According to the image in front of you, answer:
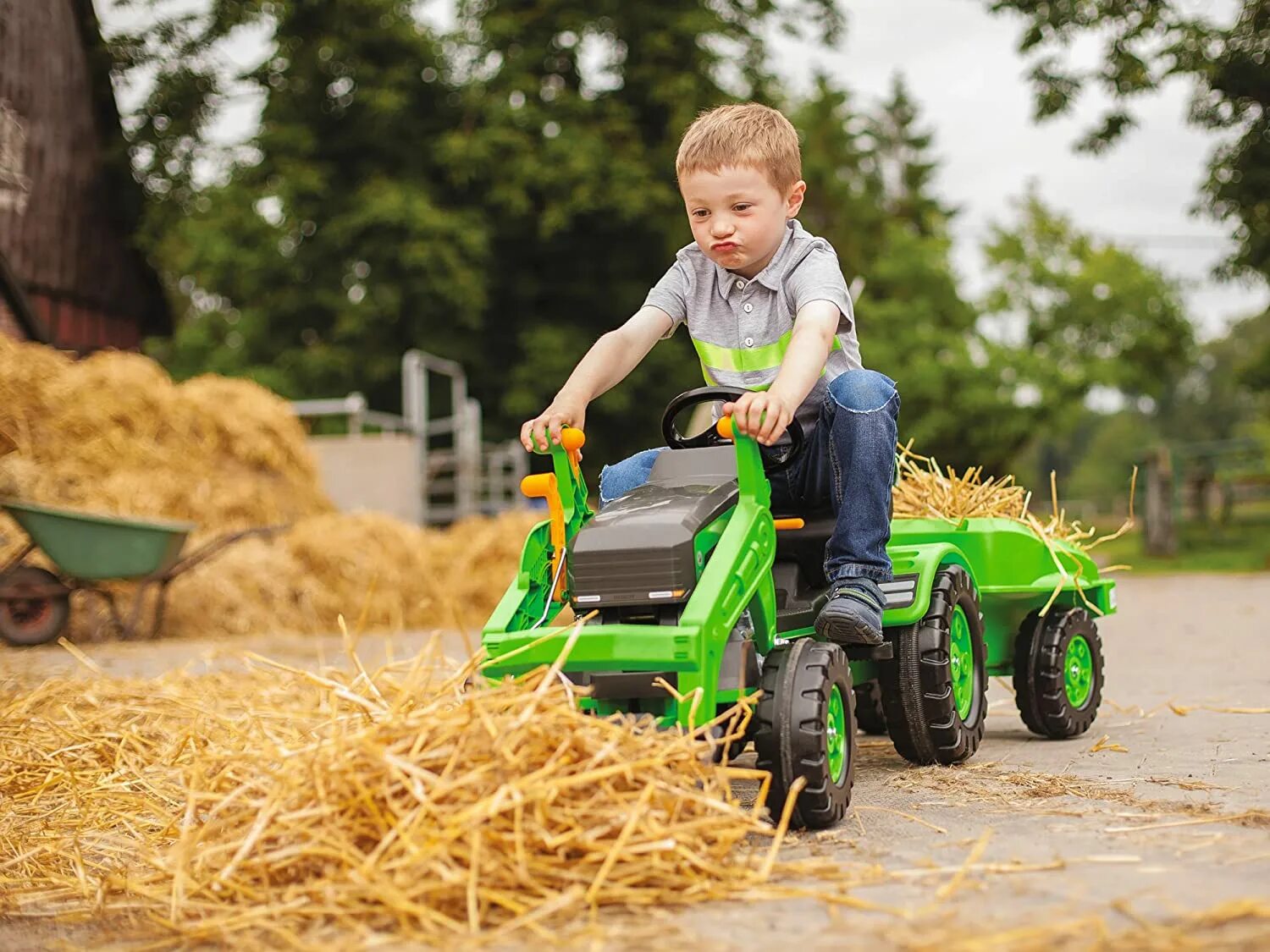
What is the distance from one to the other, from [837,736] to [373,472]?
12.3 m

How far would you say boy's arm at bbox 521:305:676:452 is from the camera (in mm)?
3730

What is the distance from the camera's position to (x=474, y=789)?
2822 mm

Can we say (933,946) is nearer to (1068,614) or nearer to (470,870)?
(470,870)

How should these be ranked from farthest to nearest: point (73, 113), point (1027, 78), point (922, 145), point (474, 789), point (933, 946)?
point (922, 145) < point (73, 113) < point (1027, 78) < point (474, 789) < point (933, 946)

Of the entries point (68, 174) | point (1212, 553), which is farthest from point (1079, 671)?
point (1212, 553)

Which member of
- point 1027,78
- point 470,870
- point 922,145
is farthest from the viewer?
point 922,145

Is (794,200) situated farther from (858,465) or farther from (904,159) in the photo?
(904,159)

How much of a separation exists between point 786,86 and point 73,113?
12.6 m

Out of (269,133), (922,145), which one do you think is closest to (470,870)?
(269,133)

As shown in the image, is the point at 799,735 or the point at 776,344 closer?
the point at 799,735

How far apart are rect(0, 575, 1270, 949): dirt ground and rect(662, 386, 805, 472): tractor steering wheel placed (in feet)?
2.97

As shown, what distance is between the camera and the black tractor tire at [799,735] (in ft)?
10.7

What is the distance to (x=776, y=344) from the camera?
3994 mm

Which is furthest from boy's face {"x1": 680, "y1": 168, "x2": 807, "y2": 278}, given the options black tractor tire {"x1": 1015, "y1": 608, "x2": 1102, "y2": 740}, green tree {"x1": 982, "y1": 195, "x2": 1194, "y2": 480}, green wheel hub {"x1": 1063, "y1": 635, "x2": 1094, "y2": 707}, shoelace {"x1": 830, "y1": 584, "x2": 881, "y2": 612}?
green tree {"x1": 982, "y1": 195, "x2": 1194, "y2": 480}
